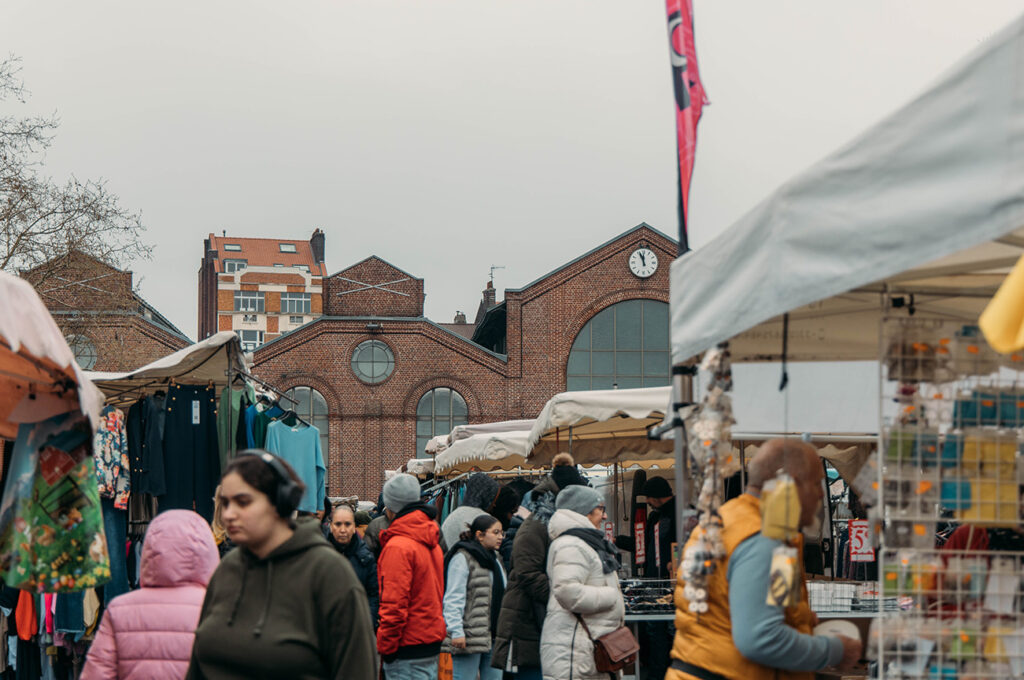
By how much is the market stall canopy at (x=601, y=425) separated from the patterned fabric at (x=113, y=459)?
316 cm

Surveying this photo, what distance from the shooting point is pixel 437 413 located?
48.3m

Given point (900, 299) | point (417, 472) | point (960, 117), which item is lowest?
point (417, 472)

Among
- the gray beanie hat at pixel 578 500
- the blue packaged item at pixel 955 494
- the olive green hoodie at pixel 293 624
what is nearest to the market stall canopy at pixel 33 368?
the olive green hoodie at pixel 293 624

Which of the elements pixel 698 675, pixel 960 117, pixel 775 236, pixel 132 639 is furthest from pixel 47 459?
pixel 960 117

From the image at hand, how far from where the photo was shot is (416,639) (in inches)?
295

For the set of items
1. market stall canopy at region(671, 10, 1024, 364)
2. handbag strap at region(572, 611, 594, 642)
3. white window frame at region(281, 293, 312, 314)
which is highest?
white window frame at region(281, 293, 312, 314)

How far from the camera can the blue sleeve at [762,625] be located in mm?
3896

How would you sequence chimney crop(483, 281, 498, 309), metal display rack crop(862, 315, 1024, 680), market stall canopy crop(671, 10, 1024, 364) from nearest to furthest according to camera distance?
market stall canopy crop(671, 10, 1024, 364) → metal display rack crop(862, 315, 1024, 680) → chimney crop(483, 281, 498, 309)

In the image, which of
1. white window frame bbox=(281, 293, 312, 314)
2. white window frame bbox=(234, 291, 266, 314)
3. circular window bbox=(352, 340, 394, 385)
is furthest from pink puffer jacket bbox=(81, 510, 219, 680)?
white window frame bbox=(281, 293, 312, 314)

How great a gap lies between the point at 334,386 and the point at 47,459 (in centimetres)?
4336

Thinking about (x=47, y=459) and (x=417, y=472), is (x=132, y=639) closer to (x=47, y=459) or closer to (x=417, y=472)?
(x=47, y=459)

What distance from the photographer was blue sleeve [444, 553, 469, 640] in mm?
8180

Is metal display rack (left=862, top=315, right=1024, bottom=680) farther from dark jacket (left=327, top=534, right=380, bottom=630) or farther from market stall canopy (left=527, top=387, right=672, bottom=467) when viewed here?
dark jacket (left=327, top=534, right=380, bottom=630)

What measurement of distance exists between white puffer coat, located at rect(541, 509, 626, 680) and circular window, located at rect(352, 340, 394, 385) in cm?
4095
